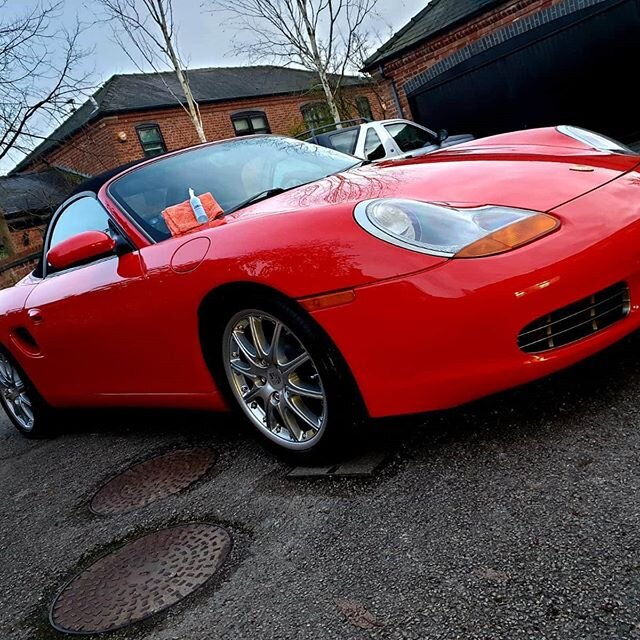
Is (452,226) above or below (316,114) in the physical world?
below

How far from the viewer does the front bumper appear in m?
1.85

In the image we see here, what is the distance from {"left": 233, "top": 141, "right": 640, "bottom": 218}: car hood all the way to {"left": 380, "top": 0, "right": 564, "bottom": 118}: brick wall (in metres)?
9.99

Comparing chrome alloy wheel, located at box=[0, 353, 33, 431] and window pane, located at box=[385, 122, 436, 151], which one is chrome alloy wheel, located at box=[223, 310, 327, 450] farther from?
window pane, located at box=[385, 122, 436, 151]

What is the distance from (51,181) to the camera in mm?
24875

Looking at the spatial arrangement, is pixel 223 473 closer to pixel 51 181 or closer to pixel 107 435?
pixel 107 435

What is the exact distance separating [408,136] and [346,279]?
7839 millimetres

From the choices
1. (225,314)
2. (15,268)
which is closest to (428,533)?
(225,314)

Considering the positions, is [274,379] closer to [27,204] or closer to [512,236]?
[512,236]

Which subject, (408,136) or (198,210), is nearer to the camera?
(198,210)

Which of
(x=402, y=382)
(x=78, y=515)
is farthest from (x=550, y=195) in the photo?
(x=78, y=515)

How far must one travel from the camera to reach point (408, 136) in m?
9.25

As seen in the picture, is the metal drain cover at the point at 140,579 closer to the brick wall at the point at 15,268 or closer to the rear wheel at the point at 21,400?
the rear wheel at the point at 21,400

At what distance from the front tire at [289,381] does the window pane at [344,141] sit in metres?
6.43

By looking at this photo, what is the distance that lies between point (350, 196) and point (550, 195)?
2.28ft
